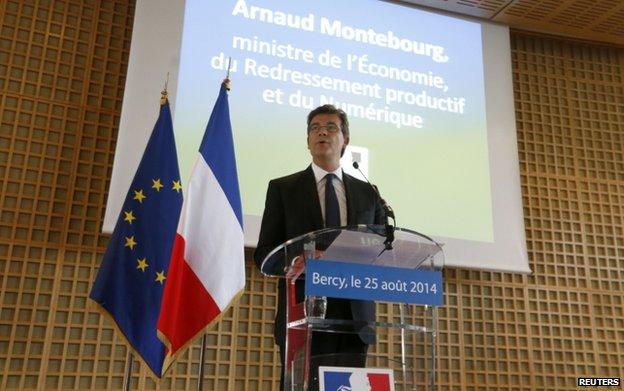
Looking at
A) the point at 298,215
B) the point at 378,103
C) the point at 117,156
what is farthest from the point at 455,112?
the point at 298,215

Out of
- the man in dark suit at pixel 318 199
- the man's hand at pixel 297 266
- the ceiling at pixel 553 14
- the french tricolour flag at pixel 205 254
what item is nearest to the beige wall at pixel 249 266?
the ceiling at pixel 553 14

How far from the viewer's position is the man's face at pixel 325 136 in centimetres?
235

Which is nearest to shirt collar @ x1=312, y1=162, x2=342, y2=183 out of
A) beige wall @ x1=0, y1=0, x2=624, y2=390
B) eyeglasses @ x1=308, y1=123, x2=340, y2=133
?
eyeglasses @ x1=308, y1=123, x2=340, y2=133

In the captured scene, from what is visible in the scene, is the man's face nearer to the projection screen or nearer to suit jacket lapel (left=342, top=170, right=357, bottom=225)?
suit jacket lapel (left=342, top=170, right=357, bottom=225)

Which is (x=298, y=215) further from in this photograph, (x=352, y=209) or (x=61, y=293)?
(x=61, y=293)

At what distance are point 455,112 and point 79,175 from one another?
274cm

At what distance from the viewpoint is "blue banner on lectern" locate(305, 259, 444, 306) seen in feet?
5.28

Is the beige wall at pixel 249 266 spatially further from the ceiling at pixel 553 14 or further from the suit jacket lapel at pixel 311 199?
the suit jacket lapel at pixel 311 199

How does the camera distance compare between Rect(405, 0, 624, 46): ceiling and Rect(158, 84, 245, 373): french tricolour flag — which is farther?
Rect(405, 0, 624, 46): ceiling

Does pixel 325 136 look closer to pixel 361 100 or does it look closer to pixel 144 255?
pixel 144 255

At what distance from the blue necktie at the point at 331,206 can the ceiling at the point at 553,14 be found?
3.05 meters

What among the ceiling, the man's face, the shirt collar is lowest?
the shirt collar

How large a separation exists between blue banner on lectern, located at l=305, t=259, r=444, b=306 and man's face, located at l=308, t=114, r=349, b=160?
0.77 meters

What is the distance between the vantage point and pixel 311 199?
7.25ft
